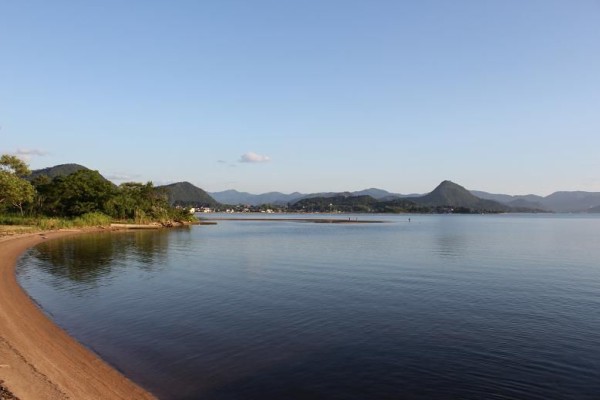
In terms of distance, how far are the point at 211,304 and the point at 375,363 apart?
1366 centimetres

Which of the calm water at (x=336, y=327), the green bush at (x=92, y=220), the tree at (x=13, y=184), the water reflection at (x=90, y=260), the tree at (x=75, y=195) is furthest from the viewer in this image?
the tree at (x=75, y=195)

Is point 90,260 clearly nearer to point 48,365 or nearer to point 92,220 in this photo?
point 48,365

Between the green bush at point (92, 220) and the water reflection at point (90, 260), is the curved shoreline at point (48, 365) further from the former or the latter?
the green bush at point (92, 220)

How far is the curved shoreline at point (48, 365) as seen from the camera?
13.0 m

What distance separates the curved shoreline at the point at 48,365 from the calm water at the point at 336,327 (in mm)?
811

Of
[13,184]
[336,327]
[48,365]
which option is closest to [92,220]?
[13,184]

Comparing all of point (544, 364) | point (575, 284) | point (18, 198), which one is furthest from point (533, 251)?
point (18, 198)

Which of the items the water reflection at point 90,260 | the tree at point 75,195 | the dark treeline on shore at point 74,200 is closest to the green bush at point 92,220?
the dark treeline on shore at point 74,200

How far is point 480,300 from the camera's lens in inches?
1096

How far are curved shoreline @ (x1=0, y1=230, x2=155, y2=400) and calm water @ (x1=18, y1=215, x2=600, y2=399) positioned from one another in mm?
811

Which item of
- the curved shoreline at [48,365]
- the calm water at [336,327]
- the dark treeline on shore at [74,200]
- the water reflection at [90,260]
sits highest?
the dark treeline on shore at [74,200]

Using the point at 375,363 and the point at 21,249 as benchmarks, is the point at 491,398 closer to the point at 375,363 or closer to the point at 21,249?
the point at 375,363

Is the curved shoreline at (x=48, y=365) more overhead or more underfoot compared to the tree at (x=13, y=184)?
more underfoot

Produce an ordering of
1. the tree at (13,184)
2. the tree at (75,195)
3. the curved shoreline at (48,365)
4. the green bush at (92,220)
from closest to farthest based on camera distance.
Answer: the curved shoreline at (48,365)
the tree at (13,184)
the green bush at (92,220)
the tree at (75,195)
